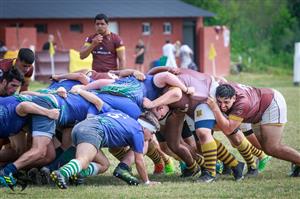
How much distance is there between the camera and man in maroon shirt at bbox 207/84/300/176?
35.4 ft

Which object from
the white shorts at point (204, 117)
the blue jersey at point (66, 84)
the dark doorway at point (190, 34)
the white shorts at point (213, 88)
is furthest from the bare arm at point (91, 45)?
the dark doorway at point (190, 34)

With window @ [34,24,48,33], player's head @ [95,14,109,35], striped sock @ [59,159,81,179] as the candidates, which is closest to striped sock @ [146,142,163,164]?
striped sock @ [59,159,81,179]

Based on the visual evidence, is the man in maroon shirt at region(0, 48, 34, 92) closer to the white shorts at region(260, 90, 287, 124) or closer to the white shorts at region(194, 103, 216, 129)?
the white shorts at region(194, 103, 216, 129)

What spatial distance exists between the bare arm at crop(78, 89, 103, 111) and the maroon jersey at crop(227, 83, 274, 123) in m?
1.51

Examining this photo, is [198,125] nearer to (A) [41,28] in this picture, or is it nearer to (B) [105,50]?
(B) [105,50]

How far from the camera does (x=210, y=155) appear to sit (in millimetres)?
10883

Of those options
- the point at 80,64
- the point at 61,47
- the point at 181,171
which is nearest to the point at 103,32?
the point at 181,171

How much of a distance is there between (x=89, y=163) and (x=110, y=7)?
35.1 metres

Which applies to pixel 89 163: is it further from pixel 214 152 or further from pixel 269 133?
pixel 269 133

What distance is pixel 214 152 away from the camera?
10.9 meters

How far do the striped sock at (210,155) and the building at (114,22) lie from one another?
3008 cm

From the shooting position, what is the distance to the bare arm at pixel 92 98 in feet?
35.1

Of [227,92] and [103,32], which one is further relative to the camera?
[103,32]

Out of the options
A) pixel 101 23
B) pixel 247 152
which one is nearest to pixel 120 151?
pixel 247 152
